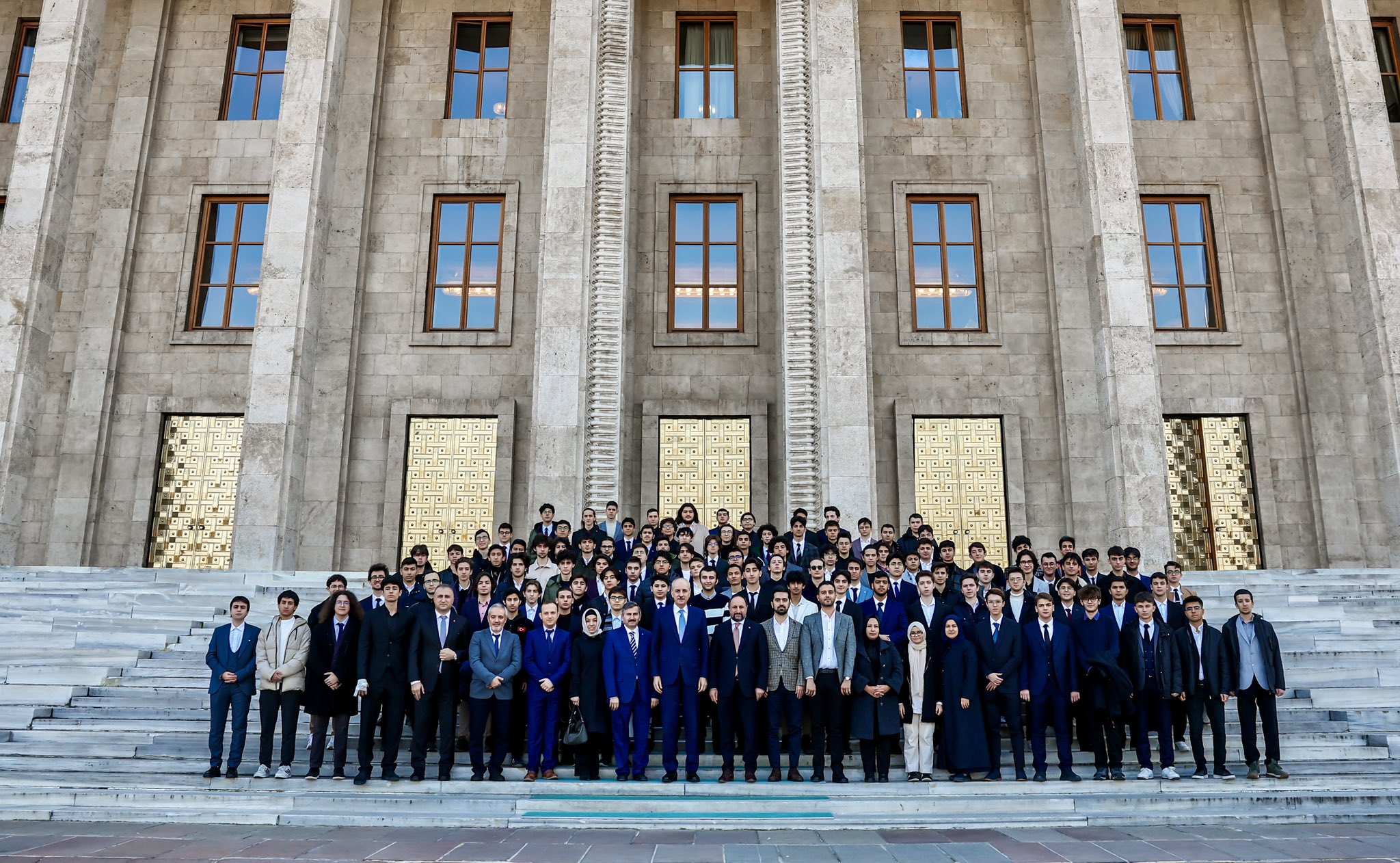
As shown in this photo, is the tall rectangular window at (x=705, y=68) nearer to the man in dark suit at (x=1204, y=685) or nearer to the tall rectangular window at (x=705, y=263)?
the tall rectangular window at (x=705, y=263)

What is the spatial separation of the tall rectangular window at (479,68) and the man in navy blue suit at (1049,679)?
14976 millimetres

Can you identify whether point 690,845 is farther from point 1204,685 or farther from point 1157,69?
point 1157,69

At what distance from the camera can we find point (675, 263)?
62.8 ft

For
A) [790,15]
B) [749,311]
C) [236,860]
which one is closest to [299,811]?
[236,860]

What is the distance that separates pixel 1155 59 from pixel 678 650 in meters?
17.4

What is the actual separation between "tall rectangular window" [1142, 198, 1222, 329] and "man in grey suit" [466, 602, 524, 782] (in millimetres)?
14957

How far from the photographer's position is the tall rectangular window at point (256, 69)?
66.4 ft

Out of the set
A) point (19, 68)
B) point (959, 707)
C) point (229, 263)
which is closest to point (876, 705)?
point (959, 707)

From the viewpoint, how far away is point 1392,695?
10711 mm

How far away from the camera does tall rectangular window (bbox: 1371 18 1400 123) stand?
66.3 feet

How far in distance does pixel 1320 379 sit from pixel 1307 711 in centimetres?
1065

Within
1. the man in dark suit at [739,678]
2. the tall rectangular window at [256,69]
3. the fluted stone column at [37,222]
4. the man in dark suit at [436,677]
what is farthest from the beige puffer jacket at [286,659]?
the tall rectangular window at [256,69]

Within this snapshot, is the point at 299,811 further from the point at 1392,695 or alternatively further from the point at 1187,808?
the point at 1392,695

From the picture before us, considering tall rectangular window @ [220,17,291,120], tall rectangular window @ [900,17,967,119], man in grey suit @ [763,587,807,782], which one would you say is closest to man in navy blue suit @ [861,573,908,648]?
man in grey suit @ [763,587,807,782]
